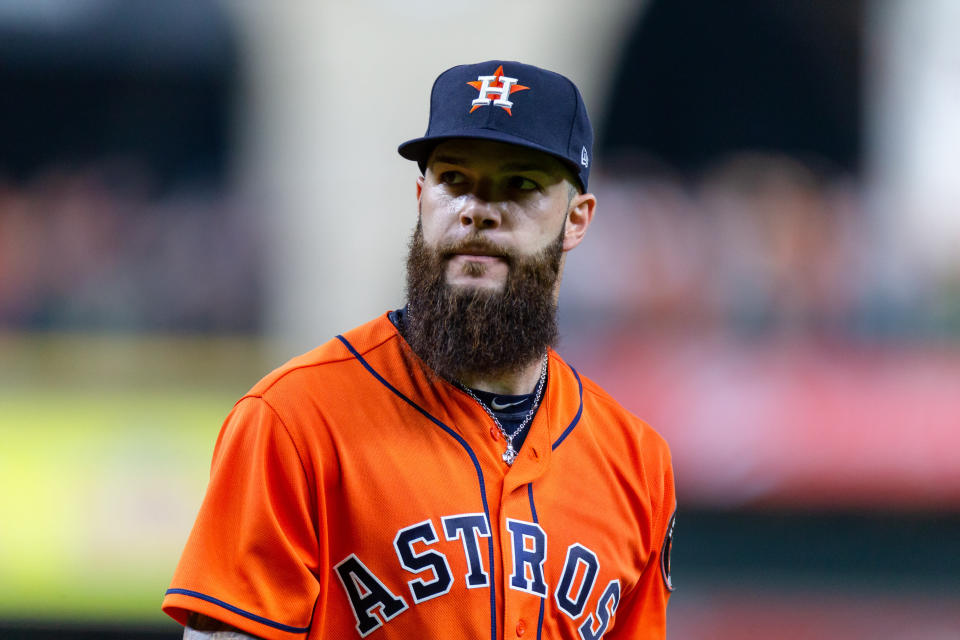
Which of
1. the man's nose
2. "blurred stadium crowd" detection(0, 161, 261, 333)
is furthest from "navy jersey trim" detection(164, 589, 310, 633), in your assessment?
"blurred stadium crowd" detection(0, 161, 261, 333)

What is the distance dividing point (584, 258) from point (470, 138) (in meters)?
5.96

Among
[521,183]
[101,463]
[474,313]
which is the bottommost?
[101,463]

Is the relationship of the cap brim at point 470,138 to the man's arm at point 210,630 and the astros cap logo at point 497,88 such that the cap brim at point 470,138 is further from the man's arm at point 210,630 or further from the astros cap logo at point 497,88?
the man's arm at point 210,630

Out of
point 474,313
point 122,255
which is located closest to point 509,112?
point 474,313

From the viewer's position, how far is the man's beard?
2303 millimetres

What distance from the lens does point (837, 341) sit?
25.8ft

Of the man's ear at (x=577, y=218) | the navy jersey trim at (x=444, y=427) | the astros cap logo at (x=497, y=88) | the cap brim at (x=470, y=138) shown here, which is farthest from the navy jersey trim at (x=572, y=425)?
the astros cap logo at (x=497, y=88)

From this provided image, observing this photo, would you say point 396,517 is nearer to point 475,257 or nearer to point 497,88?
point 475,257

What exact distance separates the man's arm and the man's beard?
661 millimetres

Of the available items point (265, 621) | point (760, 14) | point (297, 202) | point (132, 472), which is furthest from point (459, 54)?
point (265, 621)

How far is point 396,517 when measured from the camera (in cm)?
212

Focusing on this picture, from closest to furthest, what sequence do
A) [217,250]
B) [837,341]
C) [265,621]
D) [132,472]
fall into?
[265,621], [132,472], [837,341], [217,250]

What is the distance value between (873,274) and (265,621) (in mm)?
6999

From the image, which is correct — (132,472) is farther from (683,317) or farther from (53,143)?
(683,317)
